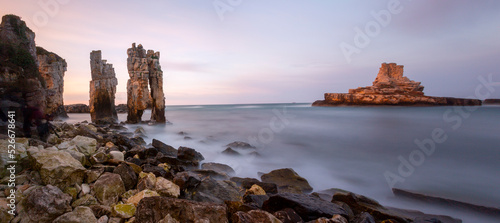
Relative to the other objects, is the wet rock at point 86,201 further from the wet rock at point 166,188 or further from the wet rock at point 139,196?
the wet rock at point 166,188

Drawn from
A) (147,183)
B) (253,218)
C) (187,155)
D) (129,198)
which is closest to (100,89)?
(187,155)

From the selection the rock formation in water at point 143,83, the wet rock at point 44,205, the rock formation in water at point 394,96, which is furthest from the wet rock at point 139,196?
the rock formation in water at point 394,96

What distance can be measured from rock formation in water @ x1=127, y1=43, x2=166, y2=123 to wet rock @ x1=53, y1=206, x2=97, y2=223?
50.9 feet

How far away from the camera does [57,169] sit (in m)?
2.79

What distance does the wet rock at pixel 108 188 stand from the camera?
9.14 feet

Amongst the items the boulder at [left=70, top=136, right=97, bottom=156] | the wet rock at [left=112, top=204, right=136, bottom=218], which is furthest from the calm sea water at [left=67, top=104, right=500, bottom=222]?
the wet rock at [left=112, top=204, right=136, bottom=218]

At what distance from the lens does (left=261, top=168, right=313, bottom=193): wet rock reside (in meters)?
4.89

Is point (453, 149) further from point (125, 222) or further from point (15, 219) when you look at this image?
point (15, 219)

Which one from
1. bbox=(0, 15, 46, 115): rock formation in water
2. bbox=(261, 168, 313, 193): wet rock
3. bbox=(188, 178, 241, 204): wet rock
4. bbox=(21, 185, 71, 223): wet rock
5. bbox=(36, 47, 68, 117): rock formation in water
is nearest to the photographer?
bbox=(21, 185, 71, 223): wet rock

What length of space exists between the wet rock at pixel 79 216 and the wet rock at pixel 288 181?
3.55 meters

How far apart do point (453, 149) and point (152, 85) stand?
1918cm

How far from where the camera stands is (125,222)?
241cm

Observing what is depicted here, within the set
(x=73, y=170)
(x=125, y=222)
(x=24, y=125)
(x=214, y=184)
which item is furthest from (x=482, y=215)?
(x=24, y=125)

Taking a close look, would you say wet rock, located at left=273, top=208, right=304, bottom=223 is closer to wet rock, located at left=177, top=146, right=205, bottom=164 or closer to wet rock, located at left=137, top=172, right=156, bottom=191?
wet rock, located at left=137, top=172, right=156, bottom=191
